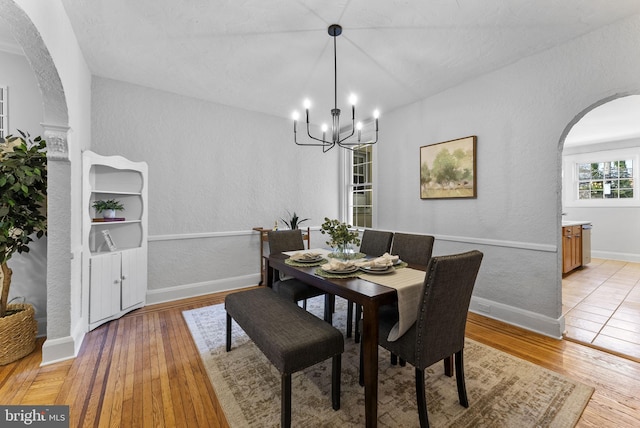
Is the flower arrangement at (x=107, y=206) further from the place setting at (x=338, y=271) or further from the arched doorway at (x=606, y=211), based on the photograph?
the arched doorway at (x=606, y=211)

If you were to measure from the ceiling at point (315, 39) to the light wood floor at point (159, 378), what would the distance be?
272 centimetres

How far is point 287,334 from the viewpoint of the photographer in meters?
1.57

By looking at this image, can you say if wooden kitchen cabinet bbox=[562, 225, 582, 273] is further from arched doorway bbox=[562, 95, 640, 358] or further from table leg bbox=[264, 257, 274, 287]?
table leg bbox=[264, 257, 274, 287]

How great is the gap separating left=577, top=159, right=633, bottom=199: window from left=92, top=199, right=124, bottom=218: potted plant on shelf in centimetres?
882

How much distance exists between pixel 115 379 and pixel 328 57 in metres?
3.25

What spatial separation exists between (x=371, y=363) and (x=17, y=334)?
109 inches

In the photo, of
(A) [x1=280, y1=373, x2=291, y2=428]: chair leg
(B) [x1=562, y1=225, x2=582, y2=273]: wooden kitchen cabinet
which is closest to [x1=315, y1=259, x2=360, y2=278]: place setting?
(A) [x1=280, y1=373, x2=291, y2=428]: chair leg

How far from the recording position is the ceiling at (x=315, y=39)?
2023 millimetres

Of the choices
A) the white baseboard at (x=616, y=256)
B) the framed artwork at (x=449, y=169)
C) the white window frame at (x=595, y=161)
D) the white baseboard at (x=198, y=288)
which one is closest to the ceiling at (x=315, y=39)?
the framed artwork at (x=449, y=169)

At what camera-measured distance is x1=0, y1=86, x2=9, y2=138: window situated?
2.49m

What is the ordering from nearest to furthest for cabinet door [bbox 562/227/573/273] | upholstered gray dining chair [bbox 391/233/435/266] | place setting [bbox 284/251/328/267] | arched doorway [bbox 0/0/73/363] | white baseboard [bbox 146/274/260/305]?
arched doorway [bbox 0/0/73/363] → place setting [bbox 284/251/328/267] → upholstered gray dining chair [bbox 391/233/435/266] → white baseboard [bbox 146/274/260/305] → cabinet door [bbox 562/227/573/273]

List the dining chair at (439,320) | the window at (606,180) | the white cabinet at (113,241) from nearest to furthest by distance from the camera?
the dining chair at (439,320)
the white cabinet at (113,241)
the window at (606,180)

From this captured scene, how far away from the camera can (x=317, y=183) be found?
191 inches

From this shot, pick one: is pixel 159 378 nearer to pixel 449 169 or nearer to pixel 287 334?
pixel 287 334
